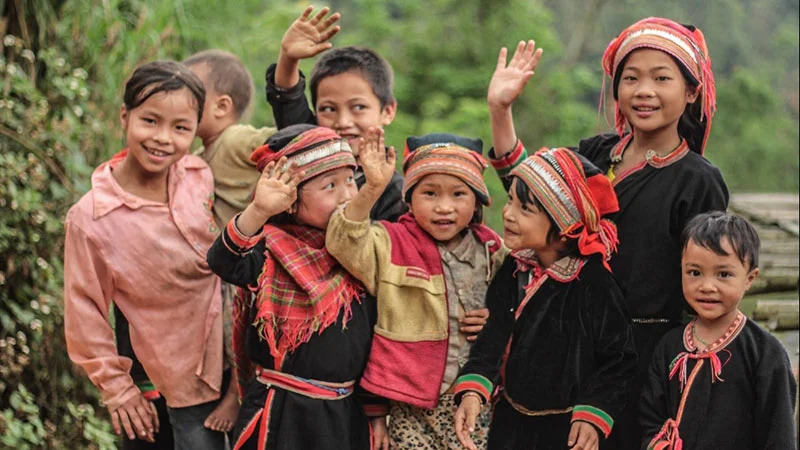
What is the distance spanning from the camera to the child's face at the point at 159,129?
10.4 ft

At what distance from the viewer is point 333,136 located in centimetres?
300

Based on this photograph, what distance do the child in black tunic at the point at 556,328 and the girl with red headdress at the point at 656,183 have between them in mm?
120

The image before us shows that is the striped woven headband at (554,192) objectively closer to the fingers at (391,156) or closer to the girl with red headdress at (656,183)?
the girl with red headdress at (656,183)

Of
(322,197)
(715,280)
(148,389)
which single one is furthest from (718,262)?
(148,389)

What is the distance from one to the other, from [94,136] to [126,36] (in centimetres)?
58

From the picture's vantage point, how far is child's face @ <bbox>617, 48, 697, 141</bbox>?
2928 mm

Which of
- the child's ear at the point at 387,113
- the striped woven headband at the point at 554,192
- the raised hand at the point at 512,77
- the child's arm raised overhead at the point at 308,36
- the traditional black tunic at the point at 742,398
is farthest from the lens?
the child's ear at the point at 387,113

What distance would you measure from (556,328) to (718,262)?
513 millimetres

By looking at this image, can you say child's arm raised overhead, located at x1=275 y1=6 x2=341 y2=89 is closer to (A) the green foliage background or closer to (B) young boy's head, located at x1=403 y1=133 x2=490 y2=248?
(B) young boy's head, located at x1=403 y1=133 x2=490 y2=248

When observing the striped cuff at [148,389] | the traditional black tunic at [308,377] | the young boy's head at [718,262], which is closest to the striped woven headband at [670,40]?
the young boy's head at [718,262]

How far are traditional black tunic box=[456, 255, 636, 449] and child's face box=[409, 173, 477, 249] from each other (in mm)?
284

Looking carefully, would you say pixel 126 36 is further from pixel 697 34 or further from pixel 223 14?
pixel 223 14

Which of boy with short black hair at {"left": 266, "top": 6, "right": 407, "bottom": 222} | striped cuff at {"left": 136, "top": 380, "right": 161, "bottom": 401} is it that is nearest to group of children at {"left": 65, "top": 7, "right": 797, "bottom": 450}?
striped cuff at {"left": 136, "top": 380, "right": 161, "bottom": 401}

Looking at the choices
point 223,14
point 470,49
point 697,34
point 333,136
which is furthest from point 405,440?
point 470,49
